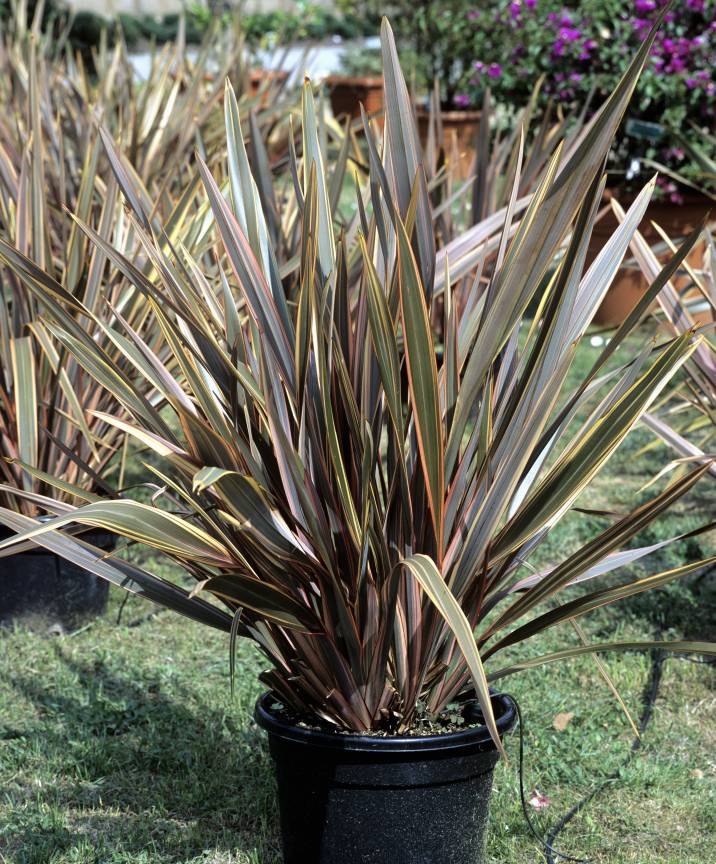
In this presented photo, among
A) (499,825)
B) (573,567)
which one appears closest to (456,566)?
(573,567)

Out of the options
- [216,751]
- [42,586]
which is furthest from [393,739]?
[42,586]

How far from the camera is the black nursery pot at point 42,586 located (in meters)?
2.65

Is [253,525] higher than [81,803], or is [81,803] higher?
[253,525]

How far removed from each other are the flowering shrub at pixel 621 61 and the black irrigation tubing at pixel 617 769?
316 centimetres

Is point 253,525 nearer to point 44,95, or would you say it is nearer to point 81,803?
point 81,803

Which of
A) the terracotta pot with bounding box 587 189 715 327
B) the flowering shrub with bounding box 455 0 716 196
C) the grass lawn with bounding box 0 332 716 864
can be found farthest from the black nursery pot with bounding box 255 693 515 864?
the flowering shrub with bounding box 455 0 716 196

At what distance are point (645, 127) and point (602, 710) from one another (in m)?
1.65

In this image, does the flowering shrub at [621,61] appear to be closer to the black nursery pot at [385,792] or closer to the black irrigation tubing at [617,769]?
the black irrigation tubing at [617,769]

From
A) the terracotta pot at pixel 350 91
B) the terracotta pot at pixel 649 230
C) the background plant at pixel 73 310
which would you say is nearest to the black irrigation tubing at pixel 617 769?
the background plant at pixel 73 310

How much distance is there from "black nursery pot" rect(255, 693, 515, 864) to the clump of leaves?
8 centimetres

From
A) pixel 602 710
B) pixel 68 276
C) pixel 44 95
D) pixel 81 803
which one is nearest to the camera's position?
pixel 81 803

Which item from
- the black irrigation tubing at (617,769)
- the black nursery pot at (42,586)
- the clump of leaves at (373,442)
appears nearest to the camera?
the clump of leaves at (373,442)

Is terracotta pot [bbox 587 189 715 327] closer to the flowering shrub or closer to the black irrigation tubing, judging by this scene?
the flowering shrub

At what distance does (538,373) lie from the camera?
1491 millimetres
